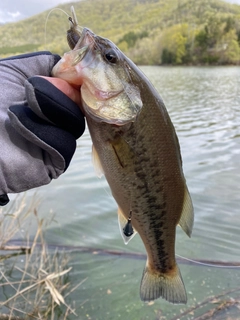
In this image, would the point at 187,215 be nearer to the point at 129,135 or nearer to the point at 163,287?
the point at 163,287

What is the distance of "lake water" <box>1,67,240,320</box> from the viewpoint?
14.5ft

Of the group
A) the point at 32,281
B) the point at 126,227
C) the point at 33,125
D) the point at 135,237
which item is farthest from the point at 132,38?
the point at 33,125

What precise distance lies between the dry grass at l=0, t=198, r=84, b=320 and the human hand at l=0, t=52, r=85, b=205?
1942 millimetres

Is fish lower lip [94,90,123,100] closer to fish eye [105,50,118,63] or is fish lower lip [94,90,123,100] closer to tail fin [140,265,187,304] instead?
fish eye [105,50,118,63]

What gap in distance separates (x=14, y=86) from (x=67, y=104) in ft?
1.24

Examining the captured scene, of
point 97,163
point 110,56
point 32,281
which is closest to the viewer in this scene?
point 110,56

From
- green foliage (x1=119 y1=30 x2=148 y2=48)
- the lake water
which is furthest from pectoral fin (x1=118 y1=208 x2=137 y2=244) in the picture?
green foliage (x1=119 y1=30 x2=148 y2=48)

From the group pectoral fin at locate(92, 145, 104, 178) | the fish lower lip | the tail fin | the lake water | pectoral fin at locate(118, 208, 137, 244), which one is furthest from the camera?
the lake water

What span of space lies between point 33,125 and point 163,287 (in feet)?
5.49

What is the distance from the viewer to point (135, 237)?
235 inches

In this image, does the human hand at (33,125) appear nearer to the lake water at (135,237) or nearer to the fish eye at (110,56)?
the fish eye at (110,56)

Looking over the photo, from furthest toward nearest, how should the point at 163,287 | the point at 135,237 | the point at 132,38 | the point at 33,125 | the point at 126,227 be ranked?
the point at 132,38, the point at 135,237, the point at 163,287, the point at 126,227, the point at 33,125

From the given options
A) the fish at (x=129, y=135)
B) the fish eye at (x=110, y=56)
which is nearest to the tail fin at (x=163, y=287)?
the fish at (x=129, y=135)

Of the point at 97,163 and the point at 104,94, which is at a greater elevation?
the point at 104,94
